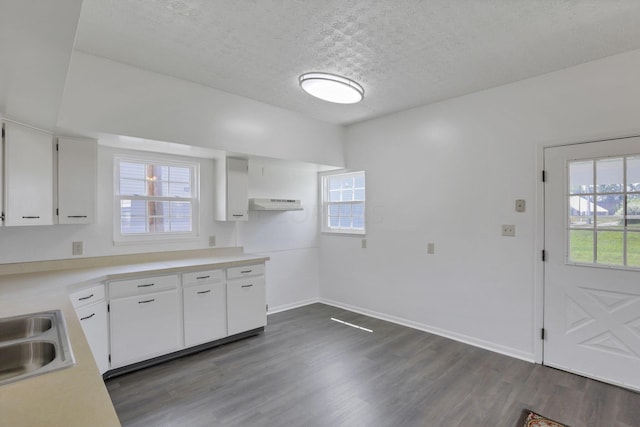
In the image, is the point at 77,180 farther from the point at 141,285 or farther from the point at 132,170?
the point at 141,285

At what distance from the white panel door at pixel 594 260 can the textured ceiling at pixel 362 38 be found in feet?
2.91


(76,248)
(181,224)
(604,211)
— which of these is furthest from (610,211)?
(76,248)

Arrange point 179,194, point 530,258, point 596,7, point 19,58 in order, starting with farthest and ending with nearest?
point 179,194 → point 530,258 → point 596,7 → point 19,58

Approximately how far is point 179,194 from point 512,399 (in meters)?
3.68

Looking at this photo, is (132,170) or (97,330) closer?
(97,330)

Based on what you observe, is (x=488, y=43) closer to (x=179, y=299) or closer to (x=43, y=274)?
(x=179, y=299)

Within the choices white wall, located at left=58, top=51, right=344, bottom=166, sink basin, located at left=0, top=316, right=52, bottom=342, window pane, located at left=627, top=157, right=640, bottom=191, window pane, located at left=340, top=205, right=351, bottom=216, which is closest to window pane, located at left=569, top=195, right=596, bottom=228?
window pane, located at left=627, top=157, right=640, bottom=191

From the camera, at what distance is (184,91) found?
9.99ft

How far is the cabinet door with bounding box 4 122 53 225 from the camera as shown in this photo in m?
2.19

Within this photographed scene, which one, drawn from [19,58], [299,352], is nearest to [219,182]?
[299,352]

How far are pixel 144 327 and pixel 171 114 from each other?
6.32 ft

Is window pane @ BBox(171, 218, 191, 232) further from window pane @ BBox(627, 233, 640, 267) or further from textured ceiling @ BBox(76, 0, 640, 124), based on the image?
window pane @ BBox(627, 233, 640, 267)

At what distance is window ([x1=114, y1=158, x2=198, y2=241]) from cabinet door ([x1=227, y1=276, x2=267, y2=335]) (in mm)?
882

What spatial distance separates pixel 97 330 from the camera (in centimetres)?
248
